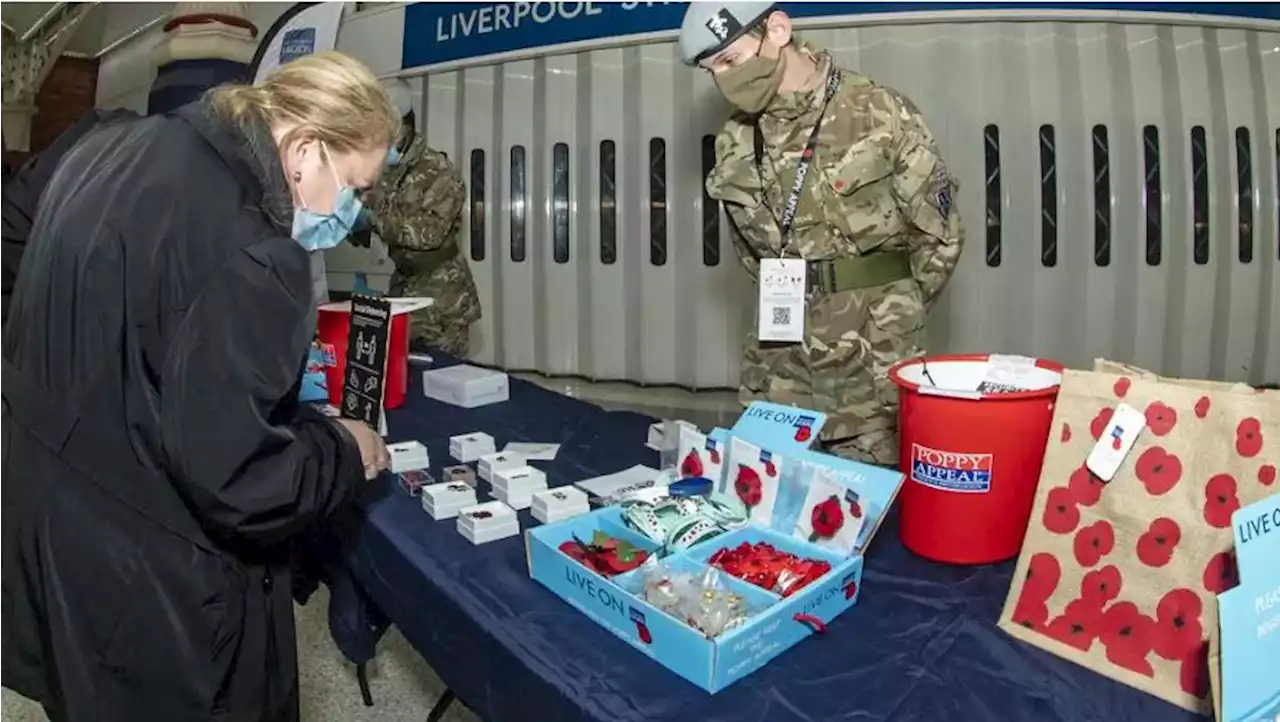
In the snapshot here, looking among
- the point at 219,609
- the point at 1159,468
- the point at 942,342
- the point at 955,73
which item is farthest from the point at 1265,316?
the point at 219,609

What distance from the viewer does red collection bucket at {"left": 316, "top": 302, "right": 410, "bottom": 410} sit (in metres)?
1.85

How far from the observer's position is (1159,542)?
89 centimetres

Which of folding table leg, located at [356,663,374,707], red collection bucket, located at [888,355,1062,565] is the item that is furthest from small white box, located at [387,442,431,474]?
red collection bucket, located at [888,355,1062,565]

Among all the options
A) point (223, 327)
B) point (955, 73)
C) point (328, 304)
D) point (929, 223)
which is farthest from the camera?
point (955, 73)

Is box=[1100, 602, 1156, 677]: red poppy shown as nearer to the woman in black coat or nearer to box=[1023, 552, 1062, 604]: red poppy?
box=[1023, 552, 1062, 604]: red poppy

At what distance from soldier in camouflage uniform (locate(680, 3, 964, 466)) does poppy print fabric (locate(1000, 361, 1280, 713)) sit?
85 cm

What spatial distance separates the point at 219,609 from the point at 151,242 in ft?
1.38

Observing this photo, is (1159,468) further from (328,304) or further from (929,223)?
(328,304)

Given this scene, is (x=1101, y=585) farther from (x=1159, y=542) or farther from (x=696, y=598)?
(x=696, y=598)

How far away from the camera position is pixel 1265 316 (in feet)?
10.1

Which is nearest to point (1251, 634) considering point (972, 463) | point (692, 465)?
point (972, 463)

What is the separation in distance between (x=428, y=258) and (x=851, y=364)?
1.73 metres

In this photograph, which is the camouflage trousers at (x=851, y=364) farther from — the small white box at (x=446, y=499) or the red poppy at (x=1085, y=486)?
the red poppy at (x=1085, y=486)

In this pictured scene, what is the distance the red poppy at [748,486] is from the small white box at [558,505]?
221mm
